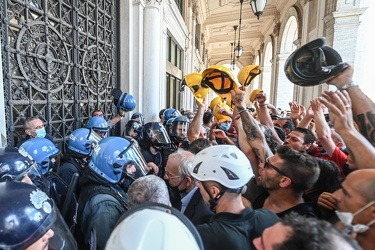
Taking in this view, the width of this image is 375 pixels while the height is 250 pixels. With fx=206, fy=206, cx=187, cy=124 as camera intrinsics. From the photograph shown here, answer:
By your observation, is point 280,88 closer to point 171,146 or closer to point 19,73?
point 171,146

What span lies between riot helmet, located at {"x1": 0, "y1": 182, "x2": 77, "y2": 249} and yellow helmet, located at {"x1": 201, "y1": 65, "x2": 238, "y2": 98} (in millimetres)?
2168

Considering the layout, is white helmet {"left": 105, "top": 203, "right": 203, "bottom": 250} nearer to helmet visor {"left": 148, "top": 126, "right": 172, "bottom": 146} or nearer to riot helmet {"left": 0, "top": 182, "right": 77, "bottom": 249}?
riot helmet {"left": 0, "top": 182, "right": 77, "bottom": 249}

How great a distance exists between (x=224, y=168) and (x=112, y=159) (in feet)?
2.94

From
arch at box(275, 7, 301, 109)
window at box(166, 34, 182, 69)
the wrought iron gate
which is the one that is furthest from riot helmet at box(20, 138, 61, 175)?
arch at box(275, 7, 301, 109)

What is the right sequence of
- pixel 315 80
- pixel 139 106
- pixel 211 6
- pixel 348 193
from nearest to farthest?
pixel 348 193
pixel 315 80
pixel 139 106
pixel 211 6

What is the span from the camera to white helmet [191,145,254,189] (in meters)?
1.25

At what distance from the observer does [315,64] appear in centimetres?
159

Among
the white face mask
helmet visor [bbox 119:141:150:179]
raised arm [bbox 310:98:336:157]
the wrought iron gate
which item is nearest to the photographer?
the white face mask

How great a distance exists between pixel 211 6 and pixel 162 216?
53.8ft

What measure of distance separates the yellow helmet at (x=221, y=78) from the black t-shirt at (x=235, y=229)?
5.55 feet

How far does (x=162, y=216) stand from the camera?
60 cm

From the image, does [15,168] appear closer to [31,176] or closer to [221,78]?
[31,176]

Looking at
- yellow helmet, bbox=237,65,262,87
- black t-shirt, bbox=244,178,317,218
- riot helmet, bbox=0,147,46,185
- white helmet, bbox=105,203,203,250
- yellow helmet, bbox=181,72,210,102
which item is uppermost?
yellow helmet, bbox=237,65,262,87

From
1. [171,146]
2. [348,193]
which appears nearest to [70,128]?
[171,146]
